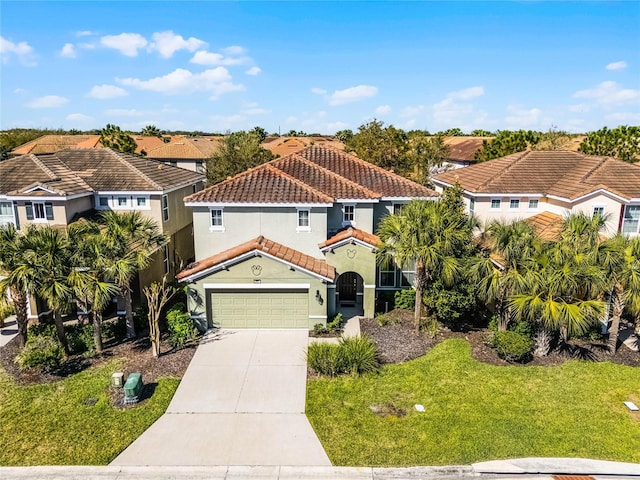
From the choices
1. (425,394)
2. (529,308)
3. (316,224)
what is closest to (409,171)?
(316,224)

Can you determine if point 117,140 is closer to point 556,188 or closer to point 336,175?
point 336,175

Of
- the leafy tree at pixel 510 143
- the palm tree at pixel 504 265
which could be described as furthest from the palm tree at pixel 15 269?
the leafy tree at pixel 510 143

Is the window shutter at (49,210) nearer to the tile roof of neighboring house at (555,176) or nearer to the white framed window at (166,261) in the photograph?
the white framed window at (166,261)

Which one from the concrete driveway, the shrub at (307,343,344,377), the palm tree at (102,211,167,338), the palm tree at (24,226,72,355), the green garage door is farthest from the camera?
the green garage door

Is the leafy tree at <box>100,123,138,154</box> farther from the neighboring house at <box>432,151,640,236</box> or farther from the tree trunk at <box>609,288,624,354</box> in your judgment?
the tree trunk at <box>609,288,624,354</box>

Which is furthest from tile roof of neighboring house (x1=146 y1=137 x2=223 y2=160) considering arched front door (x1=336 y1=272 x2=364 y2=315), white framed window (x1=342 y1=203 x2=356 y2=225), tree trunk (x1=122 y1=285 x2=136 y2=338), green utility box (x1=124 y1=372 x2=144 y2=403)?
green utility box (x1=124 y1=372 x2=144 y2=403)

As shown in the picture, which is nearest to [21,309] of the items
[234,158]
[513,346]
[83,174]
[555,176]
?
[83,174]
